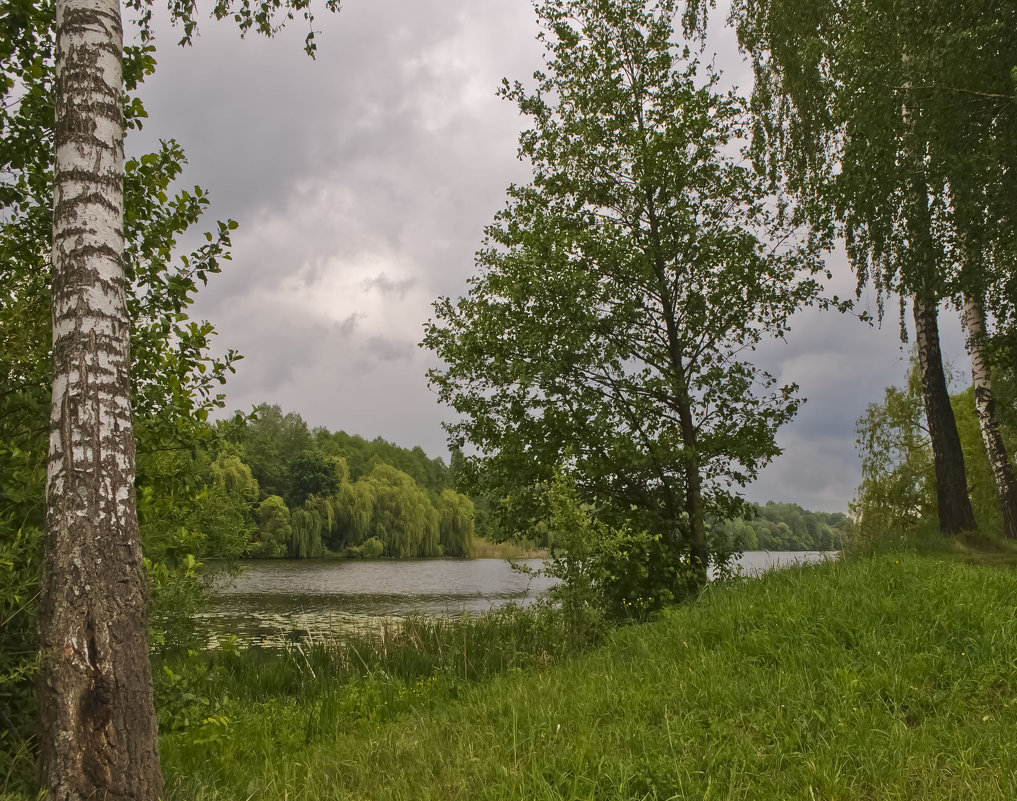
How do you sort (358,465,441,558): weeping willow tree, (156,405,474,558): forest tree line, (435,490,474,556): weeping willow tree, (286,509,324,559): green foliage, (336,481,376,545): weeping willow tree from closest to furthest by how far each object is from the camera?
(156,405,474,558): forest tree line < (286,509,324,559): green foliage < (336,481,376,545): weeping willow tree < (358,465,441,558): weeping willow tree < (435,490,474,556): weeping willow tree

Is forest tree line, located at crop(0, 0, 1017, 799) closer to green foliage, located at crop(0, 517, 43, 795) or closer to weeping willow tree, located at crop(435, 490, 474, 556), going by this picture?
green foliage, located at crop(0, 517, 43, 795)

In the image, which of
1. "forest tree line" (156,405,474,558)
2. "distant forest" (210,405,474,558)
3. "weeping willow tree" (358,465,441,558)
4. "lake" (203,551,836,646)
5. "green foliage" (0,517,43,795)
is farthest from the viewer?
"weeping willow tree" (358,465,441,558)

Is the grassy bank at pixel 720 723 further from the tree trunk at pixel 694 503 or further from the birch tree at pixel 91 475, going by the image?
the tree trunk at pixel 694 503

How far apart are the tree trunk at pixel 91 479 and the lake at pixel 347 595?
4.34m

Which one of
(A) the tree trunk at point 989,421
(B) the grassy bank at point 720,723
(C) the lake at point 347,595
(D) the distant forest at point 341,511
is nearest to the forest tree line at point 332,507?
(D) the distant forest at point 341,511

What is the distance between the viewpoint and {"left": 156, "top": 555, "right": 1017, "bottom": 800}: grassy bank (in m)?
3.68

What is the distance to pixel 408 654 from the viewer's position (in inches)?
402

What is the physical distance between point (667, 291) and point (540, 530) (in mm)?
4587

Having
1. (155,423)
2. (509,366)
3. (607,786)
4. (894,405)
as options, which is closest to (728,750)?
(607,786)

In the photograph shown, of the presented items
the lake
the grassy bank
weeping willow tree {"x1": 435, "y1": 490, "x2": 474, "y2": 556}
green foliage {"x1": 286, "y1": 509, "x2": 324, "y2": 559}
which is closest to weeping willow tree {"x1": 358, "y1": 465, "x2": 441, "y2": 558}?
weeping willow tree {"x1": 435, "y1": 490, "x2": 474, "y2": 556}

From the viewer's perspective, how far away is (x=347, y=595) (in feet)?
81.7

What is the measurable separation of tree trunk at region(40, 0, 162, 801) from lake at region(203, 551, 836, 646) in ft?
14.2

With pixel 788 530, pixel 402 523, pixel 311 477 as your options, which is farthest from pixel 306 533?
pixel 788 530

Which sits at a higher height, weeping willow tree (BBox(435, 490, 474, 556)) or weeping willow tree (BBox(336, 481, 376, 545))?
weeping willow tree (BBox(336, 481, 376, 545))
